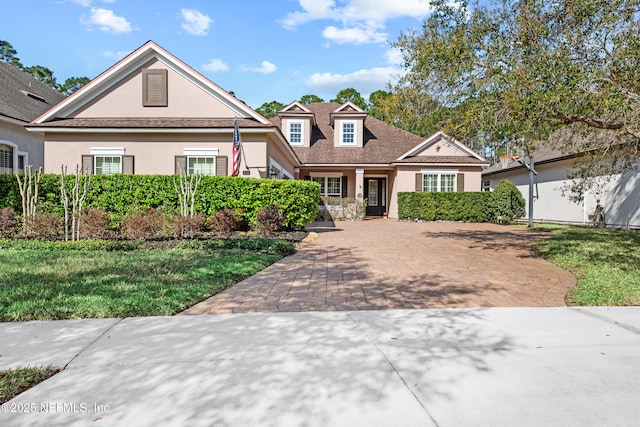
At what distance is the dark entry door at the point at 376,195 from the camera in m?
25.7

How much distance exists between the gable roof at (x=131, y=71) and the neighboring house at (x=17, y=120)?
9.32ft

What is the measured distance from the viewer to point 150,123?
1446 centimetres

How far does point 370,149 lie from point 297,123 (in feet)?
16.0

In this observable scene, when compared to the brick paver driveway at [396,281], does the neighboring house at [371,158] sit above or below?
above

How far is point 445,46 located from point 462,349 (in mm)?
7970

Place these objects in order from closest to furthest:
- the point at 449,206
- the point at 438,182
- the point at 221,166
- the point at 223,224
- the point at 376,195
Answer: the point at 223,224 < the point at 221,166 < the point at 449,206 < the point at 438,182 < the point at 376,195

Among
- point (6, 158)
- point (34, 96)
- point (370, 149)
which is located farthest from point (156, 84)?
point (370, 149)

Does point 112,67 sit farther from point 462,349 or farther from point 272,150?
point 462,349

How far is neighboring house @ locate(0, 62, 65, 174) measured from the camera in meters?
16.0

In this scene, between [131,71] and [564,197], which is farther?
[564,197]

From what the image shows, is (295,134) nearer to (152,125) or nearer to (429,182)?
(429,182)

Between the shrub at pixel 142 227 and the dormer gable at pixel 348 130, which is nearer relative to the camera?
the shrub at pixel 142 227

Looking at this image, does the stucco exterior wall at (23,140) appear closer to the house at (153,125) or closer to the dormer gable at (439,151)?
the house at (153,125)

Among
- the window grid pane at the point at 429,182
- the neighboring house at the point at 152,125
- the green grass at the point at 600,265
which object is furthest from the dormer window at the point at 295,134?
the green grass at the point at 600,265
